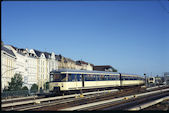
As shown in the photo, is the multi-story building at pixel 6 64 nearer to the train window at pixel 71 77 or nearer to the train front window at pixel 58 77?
the train front window at pixel 58 77

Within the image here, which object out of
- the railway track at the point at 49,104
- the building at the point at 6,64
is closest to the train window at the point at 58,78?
the railway track at the point at 49,104

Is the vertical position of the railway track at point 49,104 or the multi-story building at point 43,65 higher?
the multi-story building at point 43,65

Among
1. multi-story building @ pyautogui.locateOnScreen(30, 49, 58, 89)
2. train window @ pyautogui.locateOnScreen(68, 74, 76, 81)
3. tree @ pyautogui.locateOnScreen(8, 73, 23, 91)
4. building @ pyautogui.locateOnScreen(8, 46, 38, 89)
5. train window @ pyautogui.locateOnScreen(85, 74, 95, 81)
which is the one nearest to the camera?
train window @ pyautogui.locateOnScreen(68, 74, 76, 81)

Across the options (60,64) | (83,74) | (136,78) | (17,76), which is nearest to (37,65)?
(60,64)

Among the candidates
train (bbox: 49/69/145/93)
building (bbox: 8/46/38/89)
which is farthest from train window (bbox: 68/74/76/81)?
building (bbox: 8/46/38/89)

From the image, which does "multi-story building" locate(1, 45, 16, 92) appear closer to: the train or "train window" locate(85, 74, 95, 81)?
the train

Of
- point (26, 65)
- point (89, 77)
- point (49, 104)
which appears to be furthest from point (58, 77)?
point (26, 65)

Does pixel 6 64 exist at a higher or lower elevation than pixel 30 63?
lower

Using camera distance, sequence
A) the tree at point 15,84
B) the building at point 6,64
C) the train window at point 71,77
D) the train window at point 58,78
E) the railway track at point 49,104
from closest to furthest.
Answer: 1. the railway track at point 49,104
2. the train window at point 58,78
3. the train window at point 71,77
4. the tree at point 15,84
5. the building at point 6,64

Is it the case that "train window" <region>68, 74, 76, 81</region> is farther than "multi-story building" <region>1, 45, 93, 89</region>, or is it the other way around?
"multi-story building" <region>1, 45, 93, 89</region>

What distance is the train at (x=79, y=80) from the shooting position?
30281 mm

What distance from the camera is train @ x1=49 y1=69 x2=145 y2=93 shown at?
30.3 m

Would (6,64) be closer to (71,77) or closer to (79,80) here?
(79,80)

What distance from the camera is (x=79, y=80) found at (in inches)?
1293
